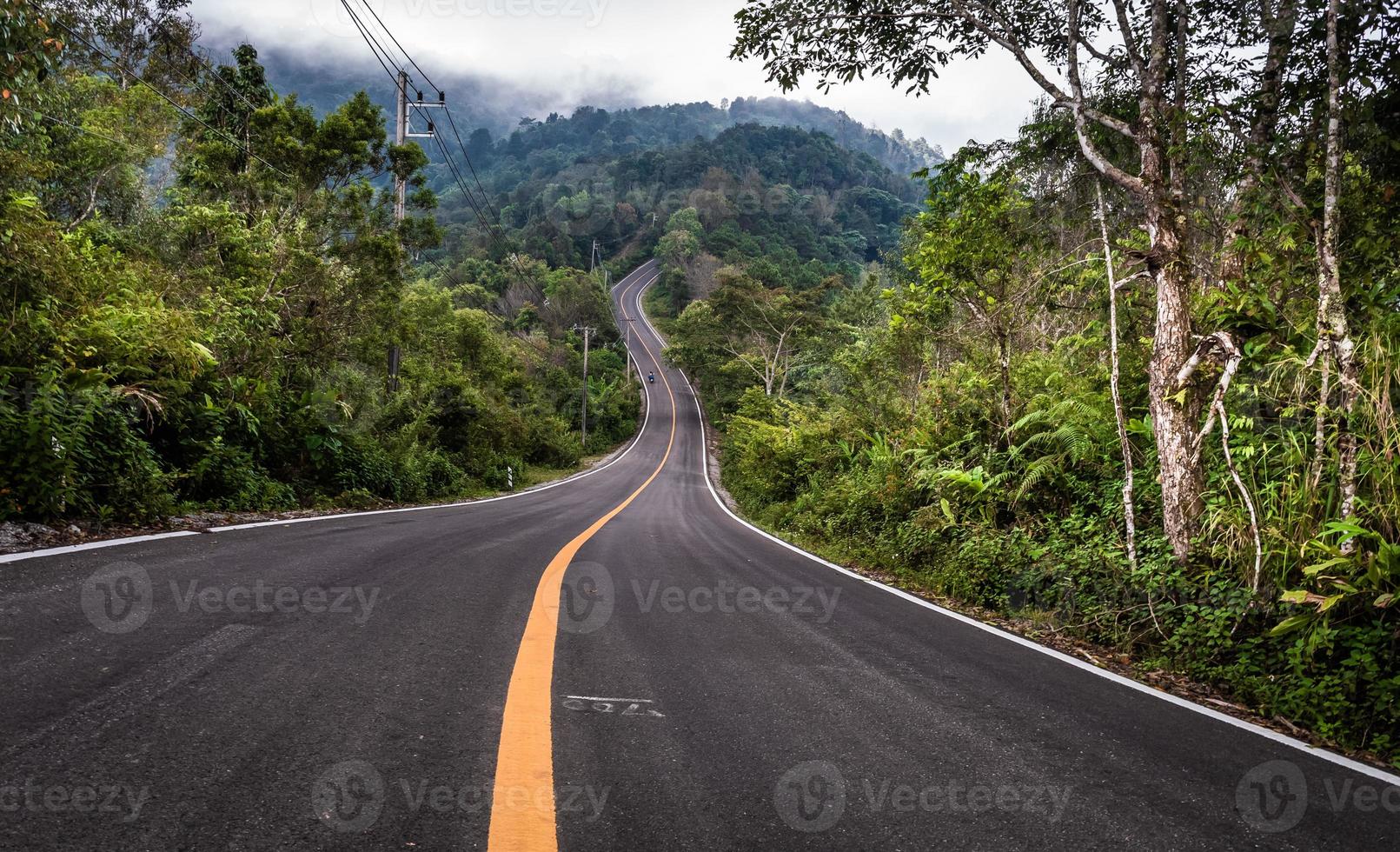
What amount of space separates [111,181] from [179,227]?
301 inches

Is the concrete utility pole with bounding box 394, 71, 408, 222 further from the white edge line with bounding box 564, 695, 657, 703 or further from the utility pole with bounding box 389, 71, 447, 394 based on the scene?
the white edge line with bounding box 564, 695, 657, 703

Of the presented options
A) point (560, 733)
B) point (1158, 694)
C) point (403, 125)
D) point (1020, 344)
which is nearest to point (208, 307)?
point (560, 733)

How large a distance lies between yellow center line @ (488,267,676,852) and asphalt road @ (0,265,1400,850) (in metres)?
0.01

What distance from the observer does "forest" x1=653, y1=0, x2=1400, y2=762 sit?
4082mm

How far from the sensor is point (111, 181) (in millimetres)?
16328

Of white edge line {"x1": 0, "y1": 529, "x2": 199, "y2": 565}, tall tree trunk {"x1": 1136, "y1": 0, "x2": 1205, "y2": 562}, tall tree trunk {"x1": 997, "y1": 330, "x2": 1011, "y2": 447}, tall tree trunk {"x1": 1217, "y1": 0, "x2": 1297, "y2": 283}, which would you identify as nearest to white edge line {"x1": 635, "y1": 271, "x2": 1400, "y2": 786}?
tall tree trunk {"x1": 1136, "y1": 0, "x2": 1205, "y2": 562}

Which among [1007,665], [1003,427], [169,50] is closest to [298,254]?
[1003,427]

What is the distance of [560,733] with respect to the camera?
224 centimetres

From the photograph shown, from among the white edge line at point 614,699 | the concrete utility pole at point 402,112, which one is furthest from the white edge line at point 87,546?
the concrete utility pole at point 402,112

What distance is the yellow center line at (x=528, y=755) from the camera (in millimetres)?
1612

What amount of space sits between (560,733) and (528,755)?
21cm

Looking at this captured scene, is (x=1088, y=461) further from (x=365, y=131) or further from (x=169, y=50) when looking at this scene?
(x=169, y=50)

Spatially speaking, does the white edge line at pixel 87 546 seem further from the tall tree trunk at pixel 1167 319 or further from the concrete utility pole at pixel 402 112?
the concrete utility pole at pixel 402 112

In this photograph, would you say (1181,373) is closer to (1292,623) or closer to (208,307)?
(1292,623)
